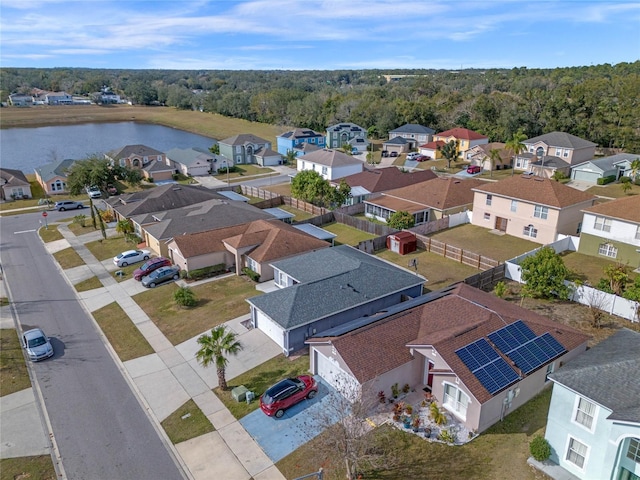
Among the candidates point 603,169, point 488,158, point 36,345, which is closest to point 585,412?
point 36,345

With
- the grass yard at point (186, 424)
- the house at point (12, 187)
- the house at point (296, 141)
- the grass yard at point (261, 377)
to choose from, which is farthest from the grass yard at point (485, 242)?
the house at point (12, 187)

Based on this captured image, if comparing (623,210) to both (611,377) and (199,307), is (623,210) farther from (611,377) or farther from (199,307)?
(199,307)

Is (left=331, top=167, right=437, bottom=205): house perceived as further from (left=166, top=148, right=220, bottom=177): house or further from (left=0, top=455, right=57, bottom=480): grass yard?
(left=0, top=455, right=57, bottom=480): grass yard

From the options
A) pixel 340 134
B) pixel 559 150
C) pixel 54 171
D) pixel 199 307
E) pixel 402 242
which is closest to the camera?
pixel 199 307

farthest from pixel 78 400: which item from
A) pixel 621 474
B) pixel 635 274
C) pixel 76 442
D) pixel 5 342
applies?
pixel 635 274

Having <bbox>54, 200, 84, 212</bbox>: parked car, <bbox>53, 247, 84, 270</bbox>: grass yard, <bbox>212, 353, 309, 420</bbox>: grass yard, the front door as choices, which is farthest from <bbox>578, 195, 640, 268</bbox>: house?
<bbox>54, 200, 84, 212</bbox>: parked car

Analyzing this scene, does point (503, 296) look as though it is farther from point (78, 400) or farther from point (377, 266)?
point (78, 400)

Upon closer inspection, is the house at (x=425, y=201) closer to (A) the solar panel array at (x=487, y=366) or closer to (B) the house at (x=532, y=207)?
(B) the house at (x=532, y=207)

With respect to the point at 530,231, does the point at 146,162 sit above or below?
above
